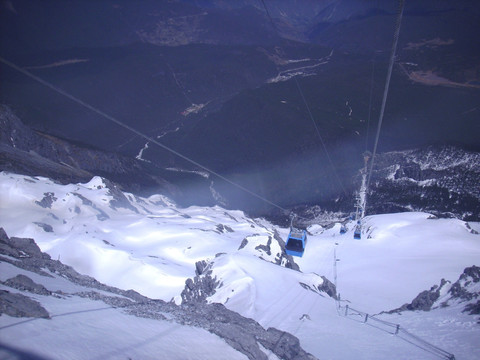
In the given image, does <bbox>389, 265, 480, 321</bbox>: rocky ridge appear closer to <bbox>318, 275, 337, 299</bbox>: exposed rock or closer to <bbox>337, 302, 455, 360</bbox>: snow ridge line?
<bbox>337, 302, 455, 360</bbox>: snow ridge line

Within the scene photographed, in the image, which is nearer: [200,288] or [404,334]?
[404,334]

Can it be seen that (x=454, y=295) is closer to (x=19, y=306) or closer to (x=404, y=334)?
(x=404, y=334)

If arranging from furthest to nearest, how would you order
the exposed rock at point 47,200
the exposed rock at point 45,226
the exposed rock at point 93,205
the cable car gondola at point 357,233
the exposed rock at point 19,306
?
1. the cable car gondola at point 357,233
2. the exposed rock at point 93,205
3. the exposed rock at point 47,200
4. the exposed rock at point 45,226
5. the exposed rock at point 19,306

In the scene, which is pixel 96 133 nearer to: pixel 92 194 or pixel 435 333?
pixel 92 194

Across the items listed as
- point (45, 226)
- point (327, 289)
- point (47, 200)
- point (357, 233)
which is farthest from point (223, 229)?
point (47, 200)

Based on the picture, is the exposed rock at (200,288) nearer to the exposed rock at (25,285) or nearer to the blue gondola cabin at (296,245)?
the exposed rock at (25,285)

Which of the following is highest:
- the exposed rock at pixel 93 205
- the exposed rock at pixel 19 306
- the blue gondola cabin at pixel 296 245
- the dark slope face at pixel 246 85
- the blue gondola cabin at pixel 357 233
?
the dark slope face at pixel 246 85

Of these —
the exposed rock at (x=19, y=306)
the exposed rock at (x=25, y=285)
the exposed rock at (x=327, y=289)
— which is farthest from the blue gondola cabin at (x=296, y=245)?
the exposed rock at (x=19, y=306)
